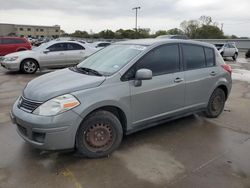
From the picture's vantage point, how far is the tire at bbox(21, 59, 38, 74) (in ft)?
36.2

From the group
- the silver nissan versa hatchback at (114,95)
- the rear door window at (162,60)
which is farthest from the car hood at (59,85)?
the rear door window at (162,60)

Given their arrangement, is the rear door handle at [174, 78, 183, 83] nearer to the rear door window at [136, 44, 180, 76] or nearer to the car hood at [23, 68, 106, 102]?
the rear door window at [136, 44, 180, 76]

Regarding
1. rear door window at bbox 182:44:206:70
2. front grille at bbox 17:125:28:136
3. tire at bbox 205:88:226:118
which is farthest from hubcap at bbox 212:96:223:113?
front grille at bbox 17:125:28:136

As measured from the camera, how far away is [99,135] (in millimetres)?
3562

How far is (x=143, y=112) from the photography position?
13.0 feet

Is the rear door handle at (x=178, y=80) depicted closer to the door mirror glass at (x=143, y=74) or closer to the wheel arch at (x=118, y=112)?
the door mirror glass at (x=143, y=74)

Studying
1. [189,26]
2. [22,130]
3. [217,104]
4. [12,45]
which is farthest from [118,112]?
[189,26]

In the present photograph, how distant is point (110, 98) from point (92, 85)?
1.00 feet

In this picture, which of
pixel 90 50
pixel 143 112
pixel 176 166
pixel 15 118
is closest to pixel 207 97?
pixel 143 112

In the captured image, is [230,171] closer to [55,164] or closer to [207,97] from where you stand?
[207,97]

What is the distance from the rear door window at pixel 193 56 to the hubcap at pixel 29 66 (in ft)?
27.3

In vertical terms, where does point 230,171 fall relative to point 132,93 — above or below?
below

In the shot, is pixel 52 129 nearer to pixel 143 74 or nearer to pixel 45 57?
pixel 143 74

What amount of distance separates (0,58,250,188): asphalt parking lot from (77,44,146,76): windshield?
1.23 m
